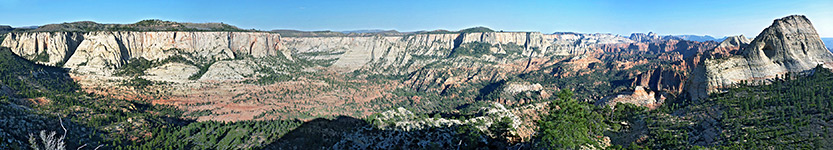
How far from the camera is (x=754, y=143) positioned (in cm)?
4256

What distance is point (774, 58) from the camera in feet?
217

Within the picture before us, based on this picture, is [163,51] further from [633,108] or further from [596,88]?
[596,88]

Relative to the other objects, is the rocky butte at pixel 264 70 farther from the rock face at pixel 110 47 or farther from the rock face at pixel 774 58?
the rock face at pixel 110 47

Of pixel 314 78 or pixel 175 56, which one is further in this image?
pixel 314 78

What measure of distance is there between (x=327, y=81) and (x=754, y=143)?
13923 centimetres

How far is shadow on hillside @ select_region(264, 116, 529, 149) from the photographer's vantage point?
57.0 m

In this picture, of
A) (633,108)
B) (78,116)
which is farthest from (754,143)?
(78,116)

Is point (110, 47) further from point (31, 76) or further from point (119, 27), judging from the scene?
point (31, 76)

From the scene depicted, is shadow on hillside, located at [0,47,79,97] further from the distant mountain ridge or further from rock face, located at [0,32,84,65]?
the distant mountain ridge

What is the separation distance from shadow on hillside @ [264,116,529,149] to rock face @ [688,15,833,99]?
40781 mm

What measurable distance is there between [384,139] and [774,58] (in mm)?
66864

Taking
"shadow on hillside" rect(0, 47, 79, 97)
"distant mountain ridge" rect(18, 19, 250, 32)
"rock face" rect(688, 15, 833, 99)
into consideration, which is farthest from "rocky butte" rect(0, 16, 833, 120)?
"shadow on hillside" rect(0, 47, 79, 97)

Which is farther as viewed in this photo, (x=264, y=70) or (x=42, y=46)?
(x=264, y=70)

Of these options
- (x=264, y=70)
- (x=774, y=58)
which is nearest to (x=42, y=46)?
(x=264, y=70)
